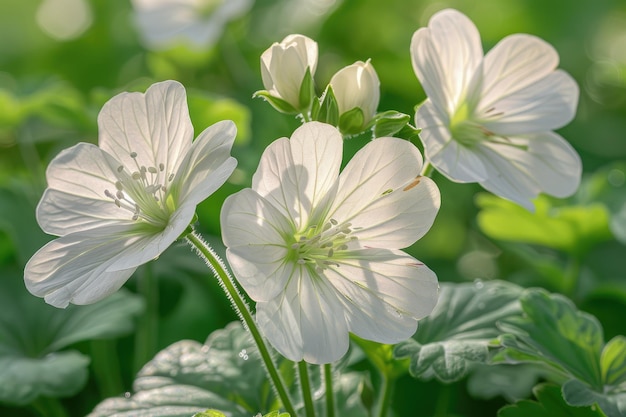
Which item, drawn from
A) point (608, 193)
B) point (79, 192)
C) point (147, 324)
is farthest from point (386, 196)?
point (608, 193)

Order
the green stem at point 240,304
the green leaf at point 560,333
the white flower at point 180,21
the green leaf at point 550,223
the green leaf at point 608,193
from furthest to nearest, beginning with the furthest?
the white flower at point 180,21, the green leaf at point 608,193, the green leaf at point 550,223, the green leaf at point 560,333, the green stem at point 240,304

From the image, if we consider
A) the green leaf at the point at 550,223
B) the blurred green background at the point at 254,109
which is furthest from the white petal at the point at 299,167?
the green leaf at the point at 550,223

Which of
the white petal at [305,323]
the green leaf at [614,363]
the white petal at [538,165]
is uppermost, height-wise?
the white petal at [305,323]

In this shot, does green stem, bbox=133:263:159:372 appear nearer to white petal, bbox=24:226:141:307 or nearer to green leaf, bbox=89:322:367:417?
green leaf, bbox=89:322:367:417

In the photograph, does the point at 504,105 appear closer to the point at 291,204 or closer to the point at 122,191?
the point at 291,204

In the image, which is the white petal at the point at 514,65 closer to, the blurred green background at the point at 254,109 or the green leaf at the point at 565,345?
the green leaf at the point at 565,345

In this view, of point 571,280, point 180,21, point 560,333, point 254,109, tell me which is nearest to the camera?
point 560,333

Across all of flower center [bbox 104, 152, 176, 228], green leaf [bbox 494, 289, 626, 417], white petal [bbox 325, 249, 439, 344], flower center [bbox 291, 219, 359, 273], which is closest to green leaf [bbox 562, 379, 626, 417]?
green leaf [bbox 494, 289, 626, 417]
